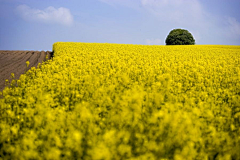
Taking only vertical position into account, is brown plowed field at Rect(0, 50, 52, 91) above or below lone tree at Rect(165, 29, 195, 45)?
below

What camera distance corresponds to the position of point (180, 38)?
1783 inches

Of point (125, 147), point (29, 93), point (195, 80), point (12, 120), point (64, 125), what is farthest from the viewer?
point (195, 80)

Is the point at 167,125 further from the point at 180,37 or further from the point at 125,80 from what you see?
the point at 180,37

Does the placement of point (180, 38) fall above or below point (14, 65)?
above

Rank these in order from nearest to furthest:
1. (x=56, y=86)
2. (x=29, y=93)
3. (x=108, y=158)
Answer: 1. (x=108, y=158)
2. (x=29, y=93)
3. (x=56, y=86)

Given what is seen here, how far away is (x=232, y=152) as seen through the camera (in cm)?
404

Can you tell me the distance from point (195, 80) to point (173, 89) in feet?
6.80

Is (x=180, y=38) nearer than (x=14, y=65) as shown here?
No

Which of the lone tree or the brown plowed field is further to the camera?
the lone tree

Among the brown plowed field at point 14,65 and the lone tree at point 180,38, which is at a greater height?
the lone tree at point 180,38

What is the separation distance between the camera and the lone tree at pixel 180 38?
149 feet

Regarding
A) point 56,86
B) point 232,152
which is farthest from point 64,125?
point 56,86

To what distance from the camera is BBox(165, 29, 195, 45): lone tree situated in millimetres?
45281

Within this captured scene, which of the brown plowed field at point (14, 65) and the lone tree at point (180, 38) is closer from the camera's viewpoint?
the brown plowed field at point (14, 65)
